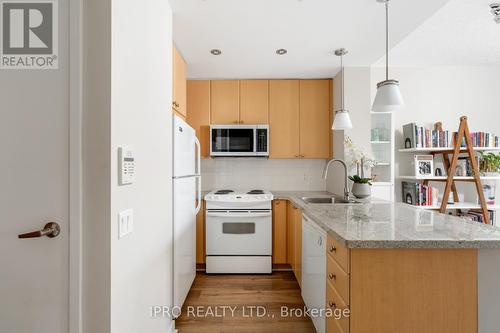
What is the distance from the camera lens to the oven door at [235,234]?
286 centimetres

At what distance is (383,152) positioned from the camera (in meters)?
3.04

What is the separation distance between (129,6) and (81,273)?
116 cm

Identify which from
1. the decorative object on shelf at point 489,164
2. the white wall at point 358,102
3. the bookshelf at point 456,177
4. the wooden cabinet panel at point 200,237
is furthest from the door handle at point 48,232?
the decorative object on shelf at point 489,164

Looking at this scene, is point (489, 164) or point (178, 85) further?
point (489, 164)

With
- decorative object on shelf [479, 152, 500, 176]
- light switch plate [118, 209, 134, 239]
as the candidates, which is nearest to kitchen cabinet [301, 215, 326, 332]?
light switch plate [118, 209, 134, 239]

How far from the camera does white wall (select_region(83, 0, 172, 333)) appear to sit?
3.21 feet

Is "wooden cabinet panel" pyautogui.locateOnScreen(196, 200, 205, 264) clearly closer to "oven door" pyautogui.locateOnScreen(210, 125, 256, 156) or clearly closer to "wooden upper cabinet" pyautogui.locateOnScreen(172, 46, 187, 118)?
"oven door" pyautogui.locateOnScreen(210, 125, 256, 156)

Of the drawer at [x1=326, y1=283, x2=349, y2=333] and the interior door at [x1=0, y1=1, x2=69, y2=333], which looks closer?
the interior door at [x1=0, y1=1, x2=69, y2=333]

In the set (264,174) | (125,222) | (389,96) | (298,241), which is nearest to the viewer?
(125,222)

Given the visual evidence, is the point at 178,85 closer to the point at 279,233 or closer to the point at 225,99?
the point at 225,99

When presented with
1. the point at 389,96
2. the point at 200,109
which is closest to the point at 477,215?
the point at 389,96

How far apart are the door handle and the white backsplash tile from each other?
8.37ft

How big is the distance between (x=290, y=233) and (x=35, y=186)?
245 centimetres

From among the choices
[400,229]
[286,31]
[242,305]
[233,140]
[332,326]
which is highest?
[286,31]
